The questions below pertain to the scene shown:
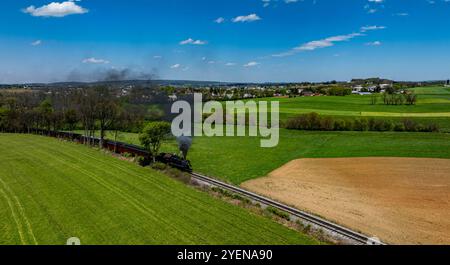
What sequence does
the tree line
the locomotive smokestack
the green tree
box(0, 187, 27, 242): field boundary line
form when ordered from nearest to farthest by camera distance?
box(0, 187, 27, 242): field boundary line, the green tree, the locomotive smokestack, the tree line

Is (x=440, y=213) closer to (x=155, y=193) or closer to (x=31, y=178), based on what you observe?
(x=155, y=193)

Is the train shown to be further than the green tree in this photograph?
No

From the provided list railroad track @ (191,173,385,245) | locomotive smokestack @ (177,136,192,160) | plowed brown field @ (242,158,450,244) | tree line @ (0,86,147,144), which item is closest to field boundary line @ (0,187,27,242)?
railroad track @ (191,173,385,245)

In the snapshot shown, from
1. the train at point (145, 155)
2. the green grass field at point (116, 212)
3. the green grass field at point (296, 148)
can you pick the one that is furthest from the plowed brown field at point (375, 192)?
the train at point (145, 155)

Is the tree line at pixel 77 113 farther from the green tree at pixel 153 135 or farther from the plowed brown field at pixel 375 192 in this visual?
the plowed brown field at pixel 375 192

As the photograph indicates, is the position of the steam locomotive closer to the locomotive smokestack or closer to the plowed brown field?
the locomotive smokestack

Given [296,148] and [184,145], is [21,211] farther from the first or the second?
Answer: [296,148]
